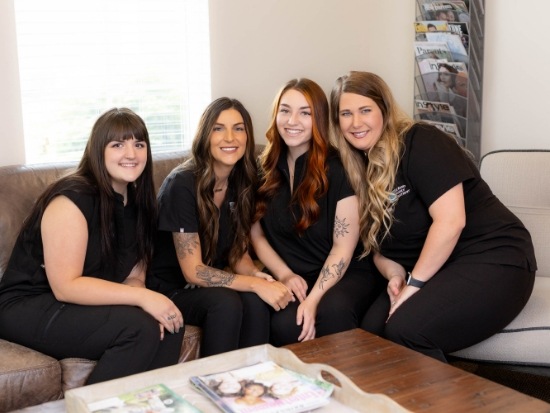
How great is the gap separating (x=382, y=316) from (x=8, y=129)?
159cm

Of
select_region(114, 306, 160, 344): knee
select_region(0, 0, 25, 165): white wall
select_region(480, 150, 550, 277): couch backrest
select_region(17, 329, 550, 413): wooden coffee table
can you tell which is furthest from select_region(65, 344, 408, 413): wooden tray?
select_region(0, 0, 25, 165): white wall

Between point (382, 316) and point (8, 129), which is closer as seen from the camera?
point (382, 316)

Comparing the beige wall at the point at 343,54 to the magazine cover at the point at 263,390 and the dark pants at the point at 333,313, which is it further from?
the magazine cover at the point at 263,390

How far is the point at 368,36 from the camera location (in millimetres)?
3992

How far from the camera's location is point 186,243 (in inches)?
101

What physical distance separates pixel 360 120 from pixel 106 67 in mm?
1306

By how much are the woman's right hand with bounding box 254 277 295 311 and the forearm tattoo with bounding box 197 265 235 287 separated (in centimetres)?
10

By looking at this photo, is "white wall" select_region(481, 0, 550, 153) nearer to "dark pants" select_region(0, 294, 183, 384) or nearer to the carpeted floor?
the carpeted floor

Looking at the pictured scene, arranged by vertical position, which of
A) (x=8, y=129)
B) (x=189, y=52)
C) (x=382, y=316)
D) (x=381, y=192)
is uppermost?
(x=189, y=52)

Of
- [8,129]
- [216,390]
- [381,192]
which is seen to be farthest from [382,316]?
[8,129]

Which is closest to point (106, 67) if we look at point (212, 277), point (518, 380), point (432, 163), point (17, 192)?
point (17, 192)

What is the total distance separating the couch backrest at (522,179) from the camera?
9.24 ft

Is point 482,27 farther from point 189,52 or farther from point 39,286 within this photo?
point 39,286

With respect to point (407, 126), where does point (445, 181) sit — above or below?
below
